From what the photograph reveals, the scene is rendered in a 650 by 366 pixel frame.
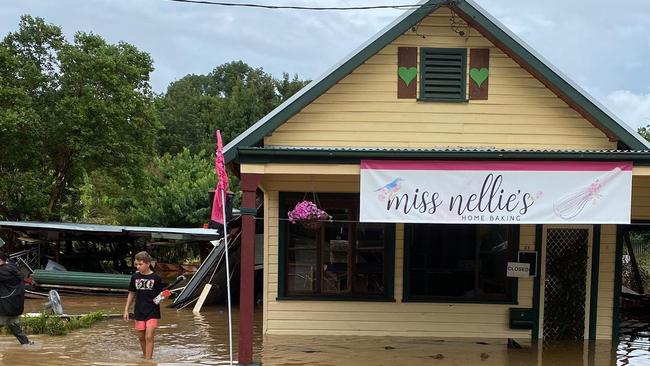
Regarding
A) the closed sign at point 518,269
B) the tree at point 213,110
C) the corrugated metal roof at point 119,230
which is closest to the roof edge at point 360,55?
the closed sign at point 518,269

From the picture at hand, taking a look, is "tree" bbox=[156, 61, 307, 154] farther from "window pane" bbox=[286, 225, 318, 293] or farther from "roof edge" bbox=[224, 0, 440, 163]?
"roof edge" bbox=[224, 0, 440, 163]

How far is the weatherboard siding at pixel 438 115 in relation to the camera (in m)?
10.4

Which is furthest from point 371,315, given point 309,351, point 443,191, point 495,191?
point 495,191

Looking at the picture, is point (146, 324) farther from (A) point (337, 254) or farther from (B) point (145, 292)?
(A) point (337, 254)

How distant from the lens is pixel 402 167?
8.91m

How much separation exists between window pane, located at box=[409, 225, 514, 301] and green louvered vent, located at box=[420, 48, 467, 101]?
2.40 m

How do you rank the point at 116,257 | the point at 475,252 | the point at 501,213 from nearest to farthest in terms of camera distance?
the point at 501,213 → the point at 475,252 → the point at 116,257

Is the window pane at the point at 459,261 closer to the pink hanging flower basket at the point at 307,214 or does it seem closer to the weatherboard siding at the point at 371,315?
the weatherboard siding at the point at 371,315

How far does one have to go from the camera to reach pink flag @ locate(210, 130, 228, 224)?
8.34 m

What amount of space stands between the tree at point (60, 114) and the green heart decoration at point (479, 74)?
18.2 metres

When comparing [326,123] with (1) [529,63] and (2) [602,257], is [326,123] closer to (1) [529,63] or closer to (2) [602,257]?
(1) [529,63]

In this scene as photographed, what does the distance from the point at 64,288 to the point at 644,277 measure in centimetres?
1838

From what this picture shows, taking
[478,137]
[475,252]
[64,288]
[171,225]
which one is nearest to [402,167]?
[478,137]

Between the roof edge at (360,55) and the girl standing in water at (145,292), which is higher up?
the roof edge at (360,55)
